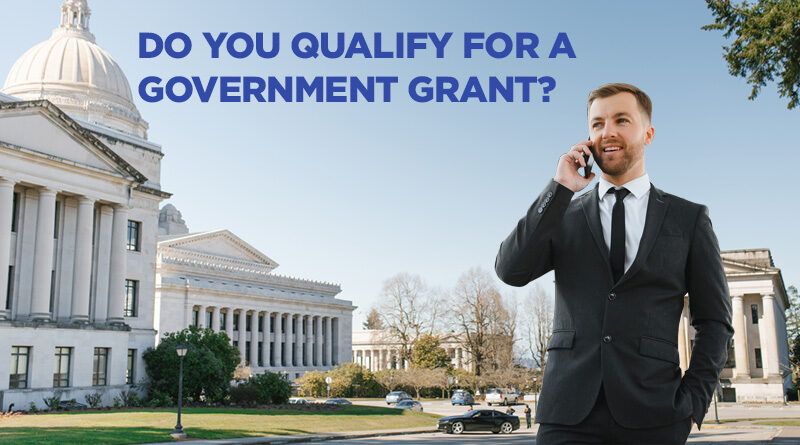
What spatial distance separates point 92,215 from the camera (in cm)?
4247

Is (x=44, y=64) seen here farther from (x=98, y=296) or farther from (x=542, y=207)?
(x=542, y=207)

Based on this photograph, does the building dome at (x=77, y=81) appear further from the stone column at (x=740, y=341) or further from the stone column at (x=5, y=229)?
the stone column at (x=740, y=341)

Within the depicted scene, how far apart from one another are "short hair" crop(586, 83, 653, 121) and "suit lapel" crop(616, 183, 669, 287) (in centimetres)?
41

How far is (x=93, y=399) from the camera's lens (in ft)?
132

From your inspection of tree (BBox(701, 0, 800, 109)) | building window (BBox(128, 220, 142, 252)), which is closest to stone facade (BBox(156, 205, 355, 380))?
building window (BBox(128, 220, 142, 252))

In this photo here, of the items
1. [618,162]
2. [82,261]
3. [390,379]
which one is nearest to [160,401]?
[82,261]

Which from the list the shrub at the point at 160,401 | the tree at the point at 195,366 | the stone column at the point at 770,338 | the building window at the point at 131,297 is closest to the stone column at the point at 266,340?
the tree at the point at 195,366

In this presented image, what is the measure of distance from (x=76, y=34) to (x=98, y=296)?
5098 cm

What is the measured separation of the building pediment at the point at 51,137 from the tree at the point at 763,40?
33809 millimetres

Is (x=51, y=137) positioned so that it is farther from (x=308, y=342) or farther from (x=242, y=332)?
(x=308, y=342)

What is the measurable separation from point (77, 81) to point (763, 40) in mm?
75033

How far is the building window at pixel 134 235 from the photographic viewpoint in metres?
47.6

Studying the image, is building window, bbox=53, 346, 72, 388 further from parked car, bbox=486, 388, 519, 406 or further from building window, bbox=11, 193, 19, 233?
parked car, bbox=486, 388, 519, 406

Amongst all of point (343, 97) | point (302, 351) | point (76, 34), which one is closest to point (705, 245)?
point (343, 97)
